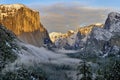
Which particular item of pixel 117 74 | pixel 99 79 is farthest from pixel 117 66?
pixel 99 79

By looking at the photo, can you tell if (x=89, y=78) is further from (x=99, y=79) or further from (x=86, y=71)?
(x=99, y=79)

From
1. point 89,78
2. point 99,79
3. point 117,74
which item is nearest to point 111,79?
point 117,74

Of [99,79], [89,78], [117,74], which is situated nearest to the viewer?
[117,74]

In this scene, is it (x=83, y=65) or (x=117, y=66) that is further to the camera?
(x=83, y=65)

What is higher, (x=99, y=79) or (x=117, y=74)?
(x=117, y=74)

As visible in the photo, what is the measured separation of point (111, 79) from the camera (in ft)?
518

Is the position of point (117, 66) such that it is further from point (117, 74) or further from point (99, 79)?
point (99, 79)

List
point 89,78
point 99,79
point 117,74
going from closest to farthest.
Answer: point 117,74 → point 89,78 → point 99,79

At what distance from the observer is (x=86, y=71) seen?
174 meters

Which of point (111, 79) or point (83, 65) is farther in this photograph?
point (83, 65)

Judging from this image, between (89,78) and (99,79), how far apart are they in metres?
29.5

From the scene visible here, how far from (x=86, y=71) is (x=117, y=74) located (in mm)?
22239

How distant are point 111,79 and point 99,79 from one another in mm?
40711

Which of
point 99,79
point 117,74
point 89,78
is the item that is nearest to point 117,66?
point 117,74
